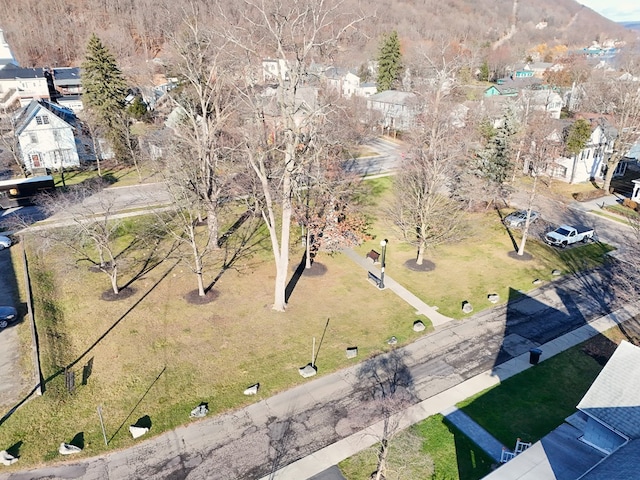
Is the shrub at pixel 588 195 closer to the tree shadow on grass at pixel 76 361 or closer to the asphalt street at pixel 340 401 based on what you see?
the asphalt street at pixel 340 401

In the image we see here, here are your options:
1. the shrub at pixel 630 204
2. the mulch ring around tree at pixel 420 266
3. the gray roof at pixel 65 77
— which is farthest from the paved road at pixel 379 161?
the gray roof at pixel 65 77

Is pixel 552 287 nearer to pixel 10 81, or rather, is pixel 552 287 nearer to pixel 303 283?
pixel 303 283

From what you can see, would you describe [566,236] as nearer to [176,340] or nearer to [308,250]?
[308,250]

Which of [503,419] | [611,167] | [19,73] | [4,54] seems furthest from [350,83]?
[503,419]

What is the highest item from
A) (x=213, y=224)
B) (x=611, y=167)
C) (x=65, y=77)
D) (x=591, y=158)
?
(x=65, y=77)

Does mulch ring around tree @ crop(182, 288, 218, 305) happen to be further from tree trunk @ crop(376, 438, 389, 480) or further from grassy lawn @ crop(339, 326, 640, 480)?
tree trunk @ crop(376, 438, 389, 480)
